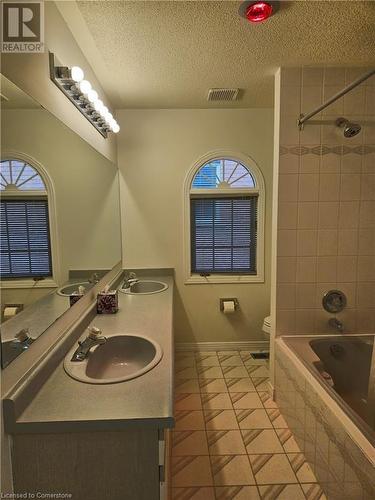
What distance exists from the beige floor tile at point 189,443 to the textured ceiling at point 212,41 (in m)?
2.47

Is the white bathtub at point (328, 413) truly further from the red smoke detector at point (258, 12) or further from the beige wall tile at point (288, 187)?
the red smoke detector at point (258, 12)

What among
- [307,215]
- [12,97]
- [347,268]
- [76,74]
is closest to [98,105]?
[76,74]

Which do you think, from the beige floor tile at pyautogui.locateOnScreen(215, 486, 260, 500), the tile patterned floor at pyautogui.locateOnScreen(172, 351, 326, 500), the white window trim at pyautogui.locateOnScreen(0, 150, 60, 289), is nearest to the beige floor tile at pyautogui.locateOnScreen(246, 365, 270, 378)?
the tile patterned floor at pyautogui.locateOnScreen(172, 351, 326, 500)

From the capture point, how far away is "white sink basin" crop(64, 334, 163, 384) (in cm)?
148

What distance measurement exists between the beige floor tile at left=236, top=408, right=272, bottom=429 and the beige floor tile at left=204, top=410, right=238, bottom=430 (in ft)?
0.15

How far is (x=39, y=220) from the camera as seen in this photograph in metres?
1.32

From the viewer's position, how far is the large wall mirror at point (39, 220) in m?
1.05

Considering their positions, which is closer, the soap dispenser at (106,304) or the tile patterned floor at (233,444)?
the tile patterned floor at (233,444)

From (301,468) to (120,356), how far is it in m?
1.24

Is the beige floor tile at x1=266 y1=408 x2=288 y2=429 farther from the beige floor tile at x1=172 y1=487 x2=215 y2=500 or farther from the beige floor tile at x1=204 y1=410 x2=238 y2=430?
the beige floor tile at x1=172 y1=487 x2=215 y2=500

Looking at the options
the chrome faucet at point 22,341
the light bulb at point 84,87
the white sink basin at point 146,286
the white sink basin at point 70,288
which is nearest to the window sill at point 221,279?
the white sink basin at point 146,286

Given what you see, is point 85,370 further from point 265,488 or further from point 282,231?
point 282,231

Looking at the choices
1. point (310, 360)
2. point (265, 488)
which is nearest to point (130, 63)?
point (310, 360)

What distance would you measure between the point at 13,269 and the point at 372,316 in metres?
2.42
